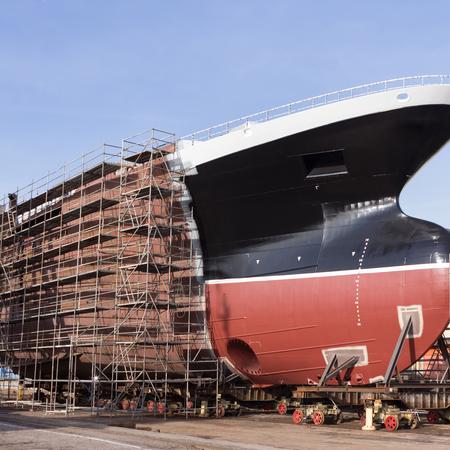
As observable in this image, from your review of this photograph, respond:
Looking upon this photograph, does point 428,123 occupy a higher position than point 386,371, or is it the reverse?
point 428,123

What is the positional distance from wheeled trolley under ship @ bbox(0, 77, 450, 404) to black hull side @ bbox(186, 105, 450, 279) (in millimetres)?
40

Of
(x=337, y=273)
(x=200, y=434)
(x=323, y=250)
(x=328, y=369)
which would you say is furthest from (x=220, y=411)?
(x=323, y=250)

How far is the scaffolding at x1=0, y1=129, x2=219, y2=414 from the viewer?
21.2m

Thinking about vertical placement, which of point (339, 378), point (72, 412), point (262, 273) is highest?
point (262, 273)

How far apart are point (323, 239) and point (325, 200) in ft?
3.78

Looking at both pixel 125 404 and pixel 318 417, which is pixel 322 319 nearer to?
pixel 318 417

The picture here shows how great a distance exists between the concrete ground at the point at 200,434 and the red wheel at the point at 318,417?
0.30m

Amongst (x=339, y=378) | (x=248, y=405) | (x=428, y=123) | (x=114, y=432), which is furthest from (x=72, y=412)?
(x=428, y=123)

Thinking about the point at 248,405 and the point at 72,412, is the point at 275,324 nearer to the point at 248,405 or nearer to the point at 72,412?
the point at 248,405

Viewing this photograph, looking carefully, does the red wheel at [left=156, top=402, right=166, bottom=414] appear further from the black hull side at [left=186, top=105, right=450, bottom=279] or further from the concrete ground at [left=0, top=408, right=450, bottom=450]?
the black hull side at [left=186, top=105, right=450, bottom=279]

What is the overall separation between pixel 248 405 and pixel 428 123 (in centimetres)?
1049

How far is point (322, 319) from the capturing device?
18.3 meters

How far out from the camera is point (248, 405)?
70.8 feet

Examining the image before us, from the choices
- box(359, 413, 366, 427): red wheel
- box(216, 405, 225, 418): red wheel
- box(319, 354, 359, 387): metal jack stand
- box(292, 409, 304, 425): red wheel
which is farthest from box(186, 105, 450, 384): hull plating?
box(292, 409, 304, 425): red wheel
